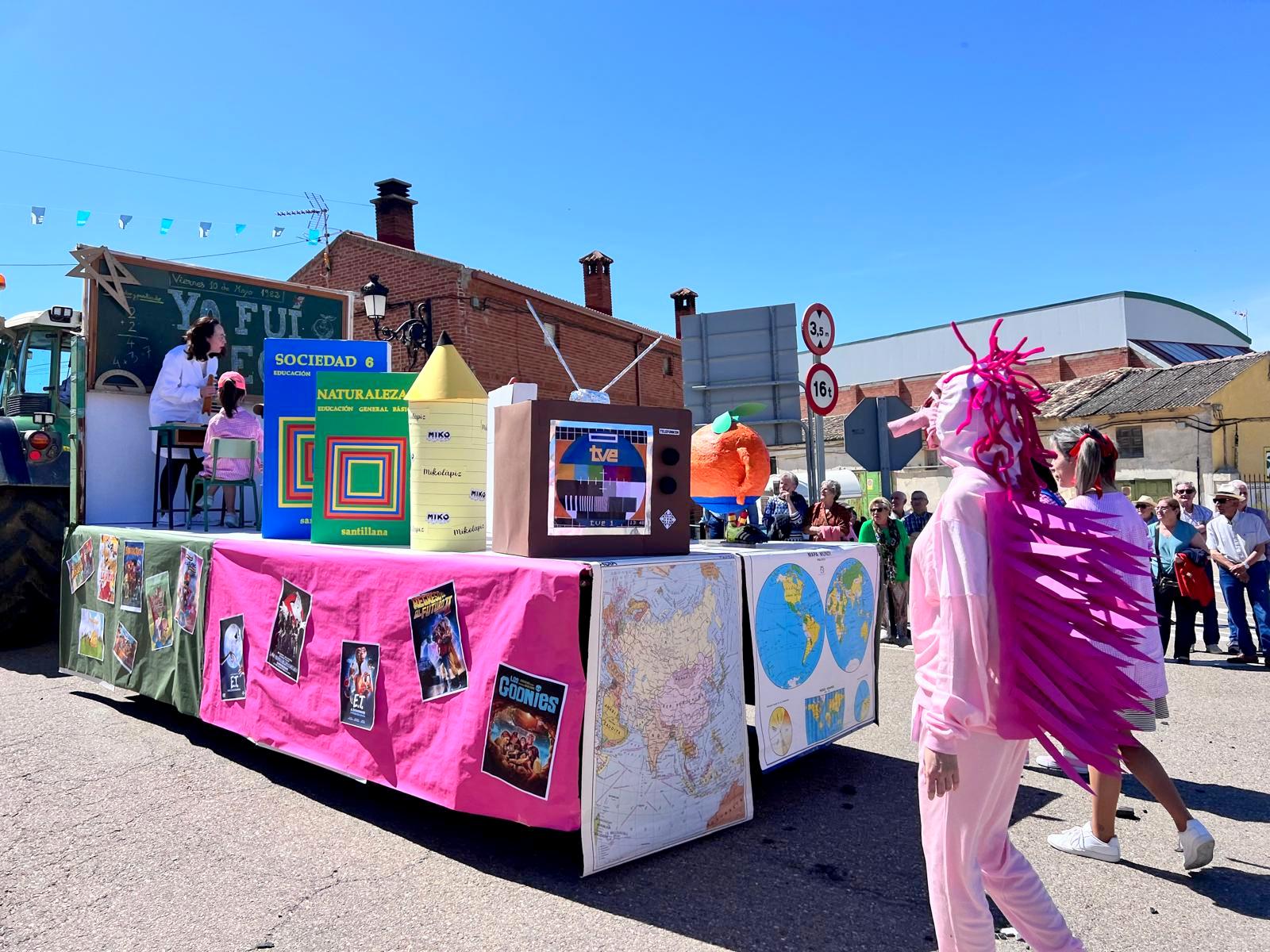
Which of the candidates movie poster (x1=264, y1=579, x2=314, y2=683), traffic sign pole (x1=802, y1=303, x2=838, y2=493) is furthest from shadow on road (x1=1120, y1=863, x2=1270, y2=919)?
traffic sign pole (x1=802, y1=303, x2=838, y2=493)

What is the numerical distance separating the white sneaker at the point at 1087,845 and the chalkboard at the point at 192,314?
605 centimetres

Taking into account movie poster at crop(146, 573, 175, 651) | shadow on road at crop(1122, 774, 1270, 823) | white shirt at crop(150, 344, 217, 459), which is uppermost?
white shirt at crop(150, 344, 217, 459)

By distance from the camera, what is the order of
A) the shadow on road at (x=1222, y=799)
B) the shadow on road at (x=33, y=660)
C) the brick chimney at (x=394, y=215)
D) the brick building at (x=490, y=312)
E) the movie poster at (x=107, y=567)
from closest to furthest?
the shadow on road at (x=1222, y=799)
the movie poster at (x=107, y=567)
the shadow on road at (x=33, y=660)
the brick building at (x=490, y=312)
the brick chimney at (x=394, y=215)

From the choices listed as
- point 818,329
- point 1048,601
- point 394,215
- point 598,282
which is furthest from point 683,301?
point 1048,601

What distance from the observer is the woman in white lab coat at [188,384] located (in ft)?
22.9

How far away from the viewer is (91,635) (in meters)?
6.14

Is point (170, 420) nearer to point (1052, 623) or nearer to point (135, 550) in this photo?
point (135, 550)

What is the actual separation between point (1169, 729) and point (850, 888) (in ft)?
12.3

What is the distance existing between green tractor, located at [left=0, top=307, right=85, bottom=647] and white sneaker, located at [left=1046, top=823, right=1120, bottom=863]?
7.60 m

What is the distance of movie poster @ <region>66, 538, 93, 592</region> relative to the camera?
6.16 meters

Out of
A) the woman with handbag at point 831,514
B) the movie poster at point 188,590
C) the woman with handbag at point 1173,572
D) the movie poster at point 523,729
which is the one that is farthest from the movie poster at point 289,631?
the woman with handbag at point 1173,572

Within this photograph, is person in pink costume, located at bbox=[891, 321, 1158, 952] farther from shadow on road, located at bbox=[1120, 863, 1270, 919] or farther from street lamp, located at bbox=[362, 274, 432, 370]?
street lamp, located at bbox=[362, 274, 432, 370]

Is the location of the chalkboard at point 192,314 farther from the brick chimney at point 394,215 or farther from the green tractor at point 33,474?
the brick chimney at point 394,215

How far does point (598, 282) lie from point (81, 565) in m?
21.6
